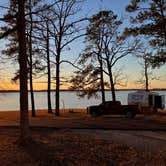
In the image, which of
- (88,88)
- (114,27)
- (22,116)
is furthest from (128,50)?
(22,116)

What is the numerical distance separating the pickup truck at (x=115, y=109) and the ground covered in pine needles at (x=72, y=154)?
822 inches

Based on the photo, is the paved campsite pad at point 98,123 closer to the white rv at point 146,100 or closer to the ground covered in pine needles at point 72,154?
the ground covered in pine needles at point 72,154

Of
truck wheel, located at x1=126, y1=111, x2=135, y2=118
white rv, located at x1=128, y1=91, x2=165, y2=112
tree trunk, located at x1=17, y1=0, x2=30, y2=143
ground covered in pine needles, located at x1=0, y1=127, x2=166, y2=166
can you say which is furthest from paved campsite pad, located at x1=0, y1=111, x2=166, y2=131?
white rv, located at x1=128, y1=91, x2=165, y2=112

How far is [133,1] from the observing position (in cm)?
3316

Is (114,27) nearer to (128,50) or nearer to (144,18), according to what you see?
(128,50)

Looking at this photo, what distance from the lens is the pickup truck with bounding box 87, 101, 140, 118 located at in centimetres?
3597

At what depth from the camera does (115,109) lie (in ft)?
122

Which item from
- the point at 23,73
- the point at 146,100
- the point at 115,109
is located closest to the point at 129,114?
the point at 115,109

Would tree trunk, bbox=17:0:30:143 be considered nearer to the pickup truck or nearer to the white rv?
the pickup truck

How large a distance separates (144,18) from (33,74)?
15562 mm

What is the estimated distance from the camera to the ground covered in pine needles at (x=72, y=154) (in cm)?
1194

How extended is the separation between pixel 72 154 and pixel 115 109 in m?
24.6

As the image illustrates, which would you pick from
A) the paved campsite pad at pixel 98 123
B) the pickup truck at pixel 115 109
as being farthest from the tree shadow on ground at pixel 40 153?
the pickup truck at pixel 115 109

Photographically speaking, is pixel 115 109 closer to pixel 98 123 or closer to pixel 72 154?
pixel 98 123
